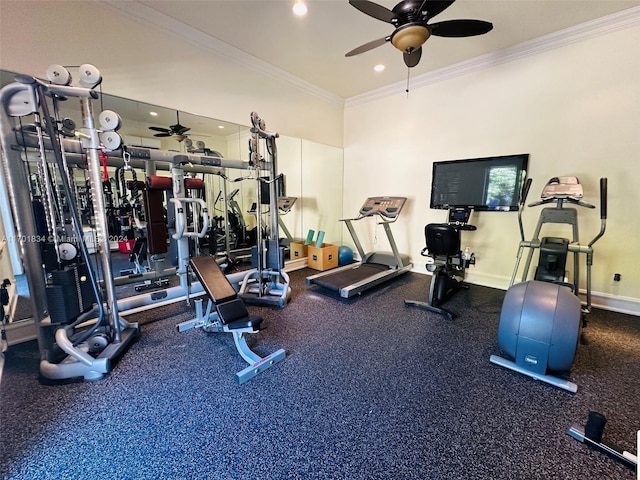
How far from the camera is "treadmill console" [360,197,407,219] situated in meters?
4.21

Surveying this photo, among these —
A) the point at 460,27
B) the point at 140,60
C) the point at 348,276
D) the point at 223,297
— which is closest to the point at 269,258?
the point at 348,276

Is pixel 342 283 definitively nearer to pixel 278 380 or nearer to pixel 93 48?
pixel 278 380

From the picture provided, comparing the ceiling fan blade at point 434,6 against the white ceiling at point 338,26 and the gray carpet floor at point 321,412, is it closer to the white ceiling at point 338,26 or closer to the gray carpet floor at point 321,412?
the white ceiling at point 338,26

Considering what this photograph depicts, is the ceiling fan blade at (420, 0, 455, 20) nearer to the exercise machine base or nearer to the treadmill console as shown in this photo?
the treadmill console

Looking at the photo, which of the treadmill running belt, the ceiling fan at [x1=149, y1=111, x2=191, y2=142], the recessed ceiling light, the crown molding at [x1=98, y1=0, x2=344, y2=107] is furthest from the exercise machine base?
the crown molding at [x1=98, y1=0, x2=344, y2=107]

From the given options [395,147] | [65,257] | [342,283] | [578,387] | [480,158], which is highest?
[395,147]

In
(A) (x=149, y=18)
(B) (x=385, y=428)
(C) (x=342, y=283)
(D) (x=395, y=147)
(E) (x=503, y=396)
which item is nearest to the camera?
(B) (x=385, y=428)

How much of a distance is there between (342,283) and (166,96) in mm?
3269

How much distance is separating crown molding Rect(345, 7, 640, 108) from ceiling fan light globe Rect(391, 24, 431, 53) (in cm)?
217

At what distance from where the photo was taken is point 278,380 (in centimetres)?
201

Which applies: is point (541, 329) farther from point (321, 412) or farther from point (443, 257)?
point (321, 412)

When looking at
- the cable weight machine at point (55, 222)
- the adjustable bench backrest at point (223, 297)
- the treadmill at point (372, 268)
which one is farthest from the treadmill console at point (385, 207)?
the cable weight machine at point (55, 222)

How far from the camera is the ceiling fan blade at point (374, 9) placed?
7.19 feet

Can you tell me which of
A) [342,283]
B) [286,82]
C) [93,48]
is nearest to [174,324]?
[342,283]
